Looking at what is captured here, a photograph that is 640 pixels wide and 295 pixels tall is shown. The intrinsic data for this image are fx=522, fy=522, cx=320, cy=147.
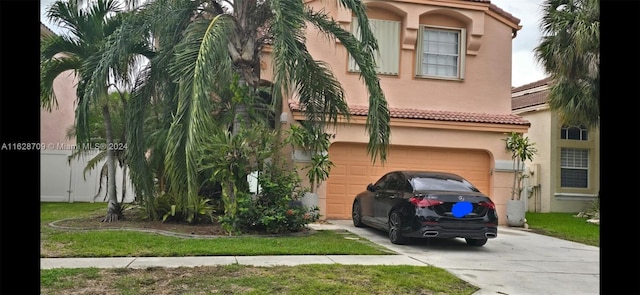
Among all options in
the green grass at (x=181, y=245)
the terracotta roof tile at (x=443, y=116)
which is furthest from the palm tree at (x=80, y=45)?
the terracotta roof tile at (x=443, y=116)

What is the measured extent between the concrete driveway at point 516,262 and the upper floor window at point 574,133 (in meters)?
9.25

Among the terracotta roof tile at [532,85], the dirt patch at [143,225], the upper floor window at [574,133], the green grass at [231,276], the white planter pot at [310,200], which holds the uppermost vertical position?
the terracotta roof tile at [532,85]

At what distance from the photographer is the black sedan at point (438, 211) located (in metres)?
9.53

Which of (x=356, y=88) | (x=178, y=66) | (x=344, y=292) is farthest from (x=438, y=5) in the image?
(x=344, y=292)

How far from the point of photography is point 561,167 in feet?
66.9

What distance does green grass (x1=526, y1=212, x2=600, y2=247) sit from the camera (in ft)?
41.5

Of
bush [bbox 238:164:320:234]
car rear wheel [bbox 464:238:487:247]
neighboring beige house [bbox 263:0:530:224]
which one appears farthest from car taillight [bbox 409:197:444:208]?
neighboring beige house [bbox 263:0:530:224]

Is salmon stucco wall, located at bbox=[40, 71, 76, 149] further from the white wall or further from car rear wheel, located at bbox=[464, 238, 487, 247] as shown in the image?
car rear wheel, located at bbox=[464, 238, 487, 247]

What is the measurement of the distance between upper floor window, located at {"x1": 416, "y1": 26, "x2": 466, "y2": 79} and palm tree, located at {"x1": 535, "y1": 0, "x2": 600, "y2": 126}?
2.82 meters

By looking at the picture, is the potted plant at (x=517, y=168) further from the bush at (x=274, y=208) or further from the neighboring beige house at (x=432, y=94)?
the bush at (x=274, y=208)

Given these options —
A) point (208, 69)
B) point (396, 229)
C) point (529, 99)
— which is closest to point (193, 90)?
point (208, 69)

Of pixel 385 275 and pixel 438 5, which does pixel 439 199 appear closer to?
pixel 385 275

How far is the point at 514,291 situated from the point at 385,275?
65.6 inches

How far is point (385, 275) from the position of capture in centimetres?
709
